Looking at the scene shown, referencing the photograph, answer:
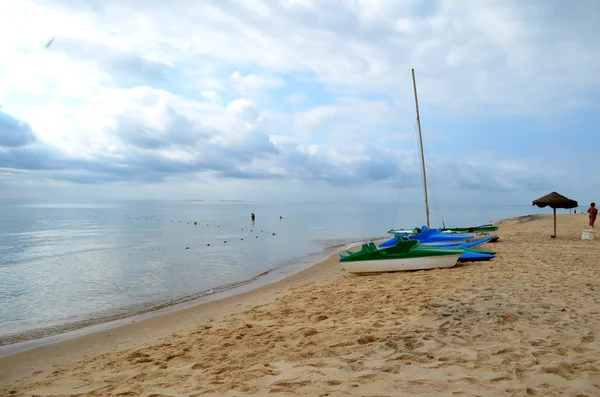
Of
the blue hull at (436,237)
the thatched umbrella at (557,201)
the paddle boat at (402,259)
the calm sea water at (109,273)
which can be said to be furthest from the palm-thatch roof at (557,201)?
the calm sea water at (109,273)

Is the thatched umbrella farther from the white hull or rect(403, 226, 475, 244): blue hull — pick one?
the white hull

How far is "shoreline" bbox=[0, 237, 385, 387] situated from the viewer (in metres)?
8.03

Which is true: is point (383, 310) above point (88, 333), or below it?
above

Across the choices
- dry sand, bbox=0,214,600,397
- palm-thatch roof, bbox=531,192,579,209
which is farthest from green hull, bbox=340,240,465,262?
palm-thatch roof, bbox=531,192,579,209

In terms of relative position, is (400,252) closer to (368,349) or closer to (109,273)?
(368,349)

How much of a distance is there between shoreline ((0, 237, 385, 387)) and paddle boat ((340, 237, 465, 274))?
9.06ft

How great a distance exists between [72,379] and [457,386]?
521 cm

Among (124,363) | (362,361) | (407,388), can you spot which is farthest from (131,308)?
A: (407,388)

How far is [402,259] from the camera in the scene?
12891mm

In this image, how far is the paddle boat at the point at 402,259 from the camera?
1280 centimetres

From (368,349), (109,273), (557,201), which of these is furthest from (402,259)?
(109,273)

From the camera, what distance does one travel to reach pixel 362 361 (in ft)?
16.4

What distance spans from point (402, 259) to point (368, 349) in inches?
308

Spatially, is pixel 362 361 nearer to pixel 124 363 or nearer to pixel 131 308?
pixel 124 363
